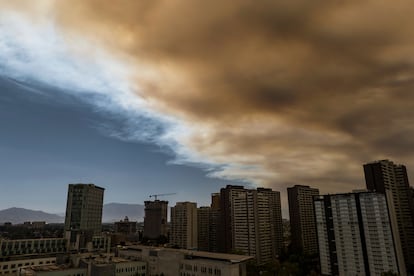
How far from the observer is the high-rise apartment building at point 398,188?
12369cm

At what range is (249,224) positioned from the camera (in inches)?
5763

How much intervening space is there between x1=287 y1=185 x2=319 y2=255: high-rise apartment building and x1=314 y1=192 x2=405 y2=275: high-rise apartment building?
51831 mm

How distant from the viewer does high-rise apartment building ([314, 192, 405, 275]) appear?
9194 cm

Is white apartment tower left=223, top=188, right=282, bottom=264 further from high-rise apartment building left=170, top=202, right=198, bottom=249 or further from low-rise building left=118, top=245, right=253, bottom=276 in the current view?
low-rise building left=118, top=245, right=253, bottom=276

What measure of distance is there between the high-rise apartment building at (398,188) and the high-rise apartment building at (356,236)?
33.3m

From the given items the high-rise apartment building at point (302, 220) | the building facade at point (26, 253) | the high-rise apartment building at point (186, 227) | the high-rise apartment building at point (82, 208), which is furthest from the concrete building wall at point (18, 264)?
the high-rise apartment building at point (302, 220)

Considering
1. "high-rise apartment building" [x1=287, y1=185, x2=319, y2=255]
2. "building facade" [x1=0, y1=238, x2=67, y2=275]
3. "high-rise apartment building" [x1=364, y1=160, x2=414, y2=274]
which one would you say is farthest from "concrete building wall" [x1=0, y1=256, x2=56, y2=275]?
"high-rise apartment building" [x1=364, y1=160, x2=414, y2=274]

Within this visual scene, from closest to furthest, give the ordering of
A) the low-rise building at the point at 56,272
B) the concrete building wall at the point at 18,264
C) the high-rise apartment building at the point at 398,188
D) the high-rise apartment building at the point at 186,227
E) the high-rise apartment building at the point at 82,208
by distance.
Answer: the low-rise building at the point at 56,272, the concrete building wall at the point at 18,264, the high-rise apartment building at the point at 398,188, the high-rise apartment building at the point at 82,208, the high-rise apartment building at the point at 186,227

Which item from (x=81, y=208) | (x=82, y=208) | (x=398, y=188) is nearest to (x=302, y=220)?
(x=398, y=188)

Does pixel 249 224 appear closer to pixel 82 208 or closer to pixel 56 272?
pixel 56 272

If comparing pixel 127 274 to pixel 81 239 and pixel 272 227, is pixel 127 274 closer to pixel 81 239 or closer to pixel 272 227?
pixel 81 239

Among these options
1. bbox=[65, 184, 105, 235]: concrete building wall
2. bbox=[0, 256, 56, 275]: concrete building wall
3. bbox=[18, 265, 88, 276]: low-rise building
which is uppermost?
bbox=[65, 184, 105, 235]: concrete building wall

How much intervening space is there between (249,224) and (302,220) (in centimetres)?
4085

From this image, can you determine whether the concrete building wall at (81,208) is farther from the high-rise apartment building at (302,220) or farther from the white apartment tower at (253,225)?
the high-rise apartment building at (302,220)
